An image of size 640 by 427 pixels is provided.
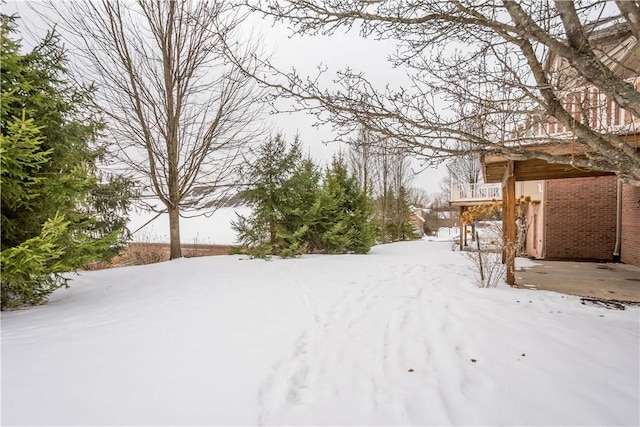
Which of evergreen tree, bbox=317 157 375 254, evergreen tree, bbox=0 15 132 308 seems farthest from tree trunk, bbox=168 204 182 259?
evergreen tree, bbox=317 157 375 254

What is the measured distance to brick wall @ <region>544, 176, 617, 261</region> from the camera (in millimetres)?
8859

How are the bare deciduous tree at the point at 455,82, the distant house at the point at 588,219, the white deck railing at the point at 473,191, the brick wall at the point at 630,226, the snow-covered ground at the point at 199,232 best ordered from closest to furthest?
the bare deciduous tree at the point at 455,82
the brick wall at the point at 630,226
the distant house at the point at 588,219
the snow-covered ground at the point at 199,232
the white deck railing at the point at 473,191

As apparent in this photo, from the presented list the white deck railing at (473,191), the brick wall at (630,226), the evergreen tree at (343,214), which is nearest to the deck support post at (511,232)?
the brick wall at (630,226)

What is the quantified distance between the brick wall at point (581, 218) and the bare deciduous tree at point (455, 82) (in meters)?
7.92

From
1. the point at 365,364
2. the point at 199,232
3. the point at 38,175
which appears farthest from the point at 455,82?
the point at 199,232

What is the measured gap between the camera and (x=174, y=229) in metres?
7.78

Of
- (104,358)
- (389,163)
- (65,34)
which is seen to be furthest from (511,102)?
(389,163)

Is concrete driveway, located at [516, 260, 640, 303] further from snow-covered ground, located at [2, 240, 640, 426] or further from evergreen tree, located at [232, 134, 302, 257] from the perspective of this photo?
evergreen tree, located at [232, 134, 302, 257]

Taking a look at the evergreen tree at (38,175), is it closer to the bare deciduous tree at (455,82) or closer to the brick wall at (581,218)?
the bare deciduous tree at (455,82)

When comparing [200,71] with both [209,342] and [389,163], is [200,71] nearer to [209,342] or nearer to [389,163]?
[209,342]

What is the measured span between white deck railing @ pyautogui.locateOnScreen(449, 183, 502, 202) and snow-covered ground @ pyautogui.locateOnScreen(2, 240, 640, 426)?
9725 millimetres

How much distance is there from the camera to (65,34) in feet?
22.4

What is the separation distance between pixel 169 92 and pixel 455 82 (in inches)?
266

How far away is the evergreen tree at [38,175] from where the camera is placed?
9.98 feet
